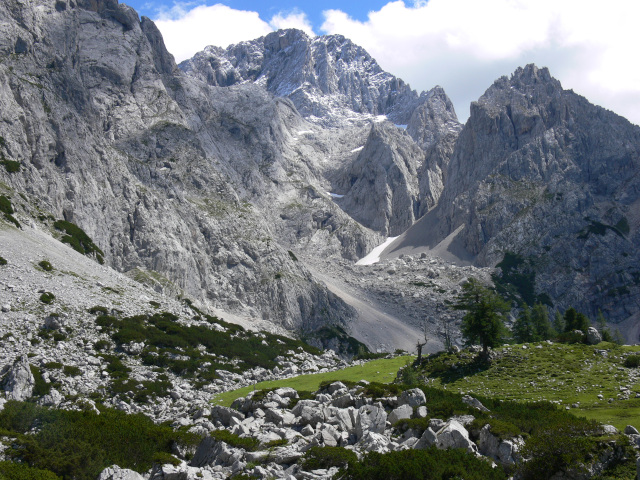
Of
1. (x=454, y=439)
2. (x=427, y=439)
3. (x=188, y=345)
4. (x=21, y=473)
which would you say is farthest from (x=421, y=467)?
(x=188, y=345)

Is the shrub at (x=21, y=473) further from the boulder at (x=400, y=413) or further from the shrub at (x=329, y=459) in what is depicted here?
the boulder at (x=400, y=413)

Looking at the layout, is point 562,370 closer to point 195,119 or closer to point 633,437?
point 633,437

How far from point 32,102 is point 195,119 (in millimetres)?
82356

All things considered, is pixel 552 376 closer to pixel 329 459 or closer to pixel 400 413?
pixel 400 413

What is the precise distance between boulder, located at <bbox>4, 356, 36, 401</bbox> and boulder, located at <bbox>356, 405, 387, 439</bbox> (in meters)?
26.1

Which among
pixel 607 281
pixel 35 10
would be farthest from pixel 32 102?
pixel 607 281

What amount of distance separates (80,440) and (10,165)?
83.2m

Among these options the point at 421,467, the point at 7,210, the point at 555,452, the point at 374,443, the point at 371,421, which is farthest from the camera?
the point at 7,210

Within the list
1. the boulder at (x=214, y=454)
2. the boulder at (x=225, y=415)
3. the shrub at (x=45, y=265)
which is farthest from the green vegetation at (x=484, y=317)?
the shrub at (x=45, y=265)

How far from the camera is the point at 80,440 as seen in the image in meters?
24.3

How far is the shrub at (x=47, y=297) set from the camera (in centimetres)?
5681

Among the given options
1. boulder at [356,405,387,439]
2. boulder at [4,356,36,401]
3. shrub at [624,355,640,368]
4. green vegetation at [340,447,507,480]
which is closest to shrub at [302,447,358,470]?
green vegetation at [340,447,507,480]

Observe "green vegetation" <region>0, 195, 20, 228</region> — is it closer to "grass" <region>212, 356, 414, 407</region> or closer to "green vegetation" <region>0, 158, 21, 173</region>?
"green vegetation" <region>0, 158, 21, 173</region>

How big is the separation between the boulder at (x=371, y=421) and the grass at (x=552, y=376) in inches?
473
